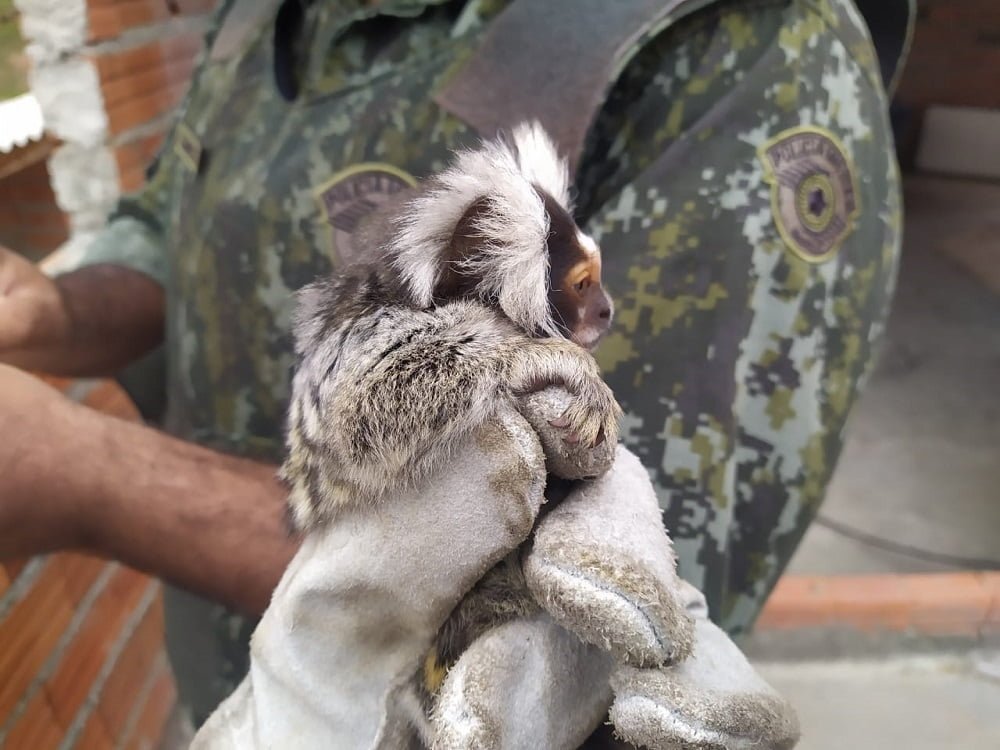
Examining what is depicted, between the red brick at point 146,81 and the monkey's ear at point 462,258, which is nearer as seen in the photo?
the monkey's ear at point 462,258

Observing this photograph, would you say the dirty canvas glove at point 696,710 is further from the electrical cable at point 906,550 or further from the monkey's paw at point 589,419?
the electrical cable at point 906,550

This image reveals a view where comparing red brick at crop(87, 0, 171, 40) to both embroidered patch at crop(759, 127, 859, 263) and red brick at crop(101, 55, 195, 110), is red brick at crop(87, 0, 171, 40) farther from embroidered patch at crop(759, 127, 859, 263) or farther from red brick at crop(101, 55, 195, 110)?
embroidered patch at crop(759, 127, 859, 263)

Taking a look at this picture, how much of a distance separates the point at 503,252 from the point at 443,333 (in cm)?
10

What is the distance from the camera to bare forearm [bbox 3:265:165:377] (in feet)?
4.23

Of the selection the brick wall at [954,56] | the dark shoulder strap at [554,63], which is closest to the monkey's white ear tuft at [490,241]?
the dark shoulder strap at [554,63]

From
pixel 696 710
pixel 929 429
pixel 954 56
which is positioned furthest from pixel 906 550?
pixel 954 56

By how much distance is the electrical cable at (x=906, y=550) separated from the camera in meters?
2.84

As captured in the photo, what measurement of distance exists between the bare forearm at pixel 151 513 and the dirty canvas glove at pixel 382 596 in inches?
6.4

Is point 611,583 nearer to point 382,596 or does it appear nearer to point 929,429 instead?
point 382,596

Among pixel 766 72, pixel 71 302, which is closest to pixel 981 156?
pixel 766 72

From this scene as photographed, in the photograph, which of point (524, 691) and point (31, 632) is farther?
point (31, 632)

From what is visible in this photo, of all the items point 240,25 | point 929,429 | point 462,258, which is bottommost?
point 929,429

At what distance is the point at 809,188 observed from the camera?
2.91 ft

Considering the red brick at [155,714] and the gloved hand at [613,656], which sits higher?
the gloved hand at [613,656]
